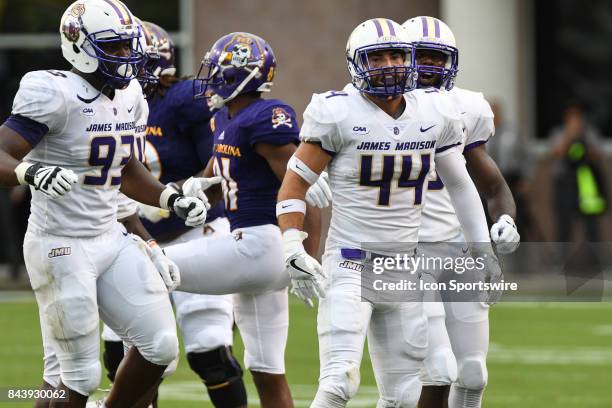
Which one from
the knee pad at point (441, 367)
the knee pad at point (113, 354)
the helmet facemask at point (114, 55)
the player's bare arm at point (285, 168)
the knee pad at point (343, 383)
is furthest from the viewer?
the knee pad at point (113, 354)

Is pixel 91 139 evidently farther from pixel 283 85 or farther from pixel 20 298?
pixel 283 85

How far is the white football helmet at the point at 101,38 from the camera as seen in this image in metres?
5.45

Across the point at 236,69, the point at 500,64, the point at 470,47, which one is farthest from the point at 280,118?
the point at 500,64

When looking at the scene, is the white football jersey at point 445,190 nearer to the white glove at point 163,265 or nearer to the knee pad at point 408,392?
the knee pad at point 408,392

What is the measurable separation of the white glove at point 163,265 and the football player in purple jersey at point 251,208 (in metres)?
0.17

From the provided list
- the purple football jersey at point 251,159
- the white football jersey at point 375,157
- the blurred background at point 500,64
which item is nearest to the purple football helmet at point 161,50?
the purple football jersey at point 251,159

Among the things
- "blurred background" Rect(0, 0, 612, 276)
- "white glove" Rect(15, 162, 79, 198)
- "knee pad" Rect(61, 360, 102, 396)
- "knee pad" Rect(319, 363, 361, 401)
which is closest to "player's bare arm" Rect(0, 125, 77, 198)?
"white glove" Rect(15, 162, 79, 198)

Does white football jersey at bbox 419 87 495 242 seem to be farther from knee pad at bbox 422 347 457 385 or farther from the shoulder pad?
the shoulder pad

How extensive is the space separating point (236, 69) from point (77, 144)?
1.01 meters

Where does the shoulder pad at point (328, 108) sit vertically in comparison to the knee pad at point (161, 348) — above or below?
above

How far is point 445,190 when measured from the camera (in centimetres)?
625

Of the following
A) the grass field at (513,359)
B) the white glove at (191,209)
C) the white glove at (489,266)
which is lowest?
the grass field at (513,359)

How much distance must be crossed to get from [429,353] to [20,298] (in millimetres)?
8169

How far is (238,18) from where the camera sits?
52.2ft
